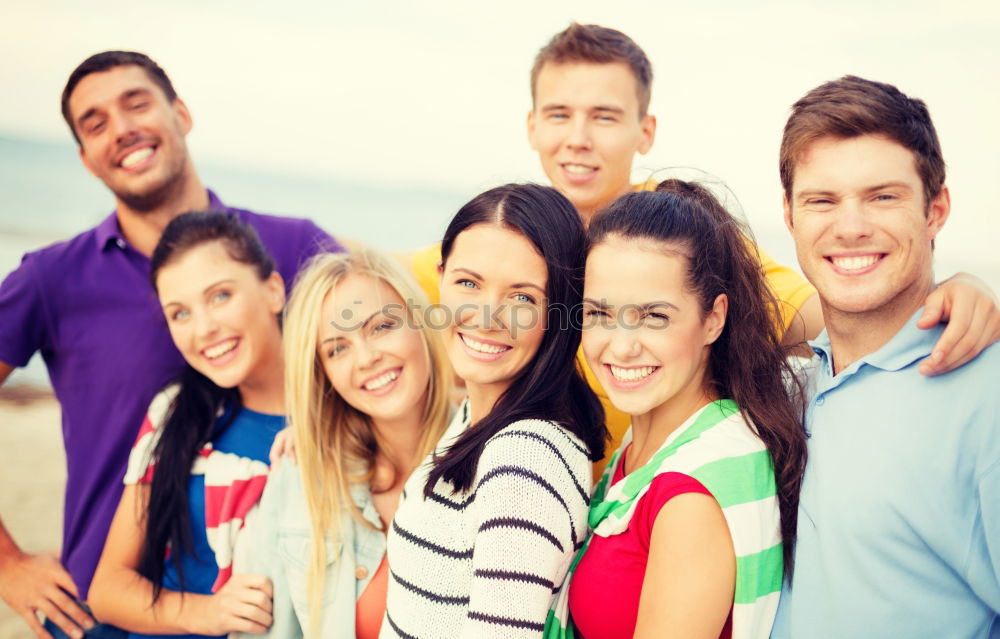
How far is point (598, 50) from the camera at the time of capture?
3.70m


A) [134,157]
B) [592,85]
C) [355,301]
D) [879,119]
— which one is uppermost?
[592,85]

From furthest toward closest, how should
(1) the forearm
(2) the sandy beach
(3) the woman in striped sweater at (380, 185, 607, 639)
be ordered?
(2) the sandy beach → (1) the forearm → (3) the woman in striped sweater at (380, 185, 607, 639)

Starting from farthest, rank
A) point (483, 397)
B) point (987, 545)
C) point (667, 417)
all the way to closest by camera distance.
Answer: point (483, 397) → point (667, 417) → point (987, 545)

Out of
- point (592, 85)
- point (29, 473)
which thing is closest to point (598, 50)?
point (592, 85)

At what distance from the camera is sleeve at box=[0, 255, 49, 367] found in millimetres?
3404

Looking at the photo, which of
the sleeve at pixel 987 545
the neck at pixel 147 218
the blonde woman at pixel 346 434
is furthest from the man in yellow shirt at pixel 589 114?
the sleeve at pixel 987 545

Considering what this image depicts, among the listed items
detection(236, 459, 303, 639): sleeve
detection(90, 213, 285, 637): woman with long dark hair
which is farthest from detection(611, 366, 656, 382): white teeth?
detection(90, 213, 285, 637): woman with long dark hair

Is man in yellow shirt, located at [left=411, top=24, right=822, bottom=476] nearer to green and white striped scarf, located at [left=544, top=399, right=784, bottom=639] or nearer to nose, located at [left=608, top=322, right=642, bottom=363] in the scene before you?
nose, located at [left=608, top=322, right=642, bottom=363]

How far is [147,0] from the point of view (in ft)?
68.8

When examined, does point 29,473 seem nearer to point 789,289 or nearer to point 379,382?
point 379,382

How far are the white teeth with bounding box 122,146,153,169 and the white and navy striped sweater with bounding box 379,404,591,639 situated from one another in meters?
2.46

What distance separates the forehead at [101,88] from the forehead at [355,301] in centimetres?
184

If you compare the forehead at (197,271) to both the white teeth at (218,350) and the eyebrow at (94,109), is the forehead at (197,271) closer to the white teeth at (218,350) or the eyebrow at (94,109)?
the white teeth at (218,350)

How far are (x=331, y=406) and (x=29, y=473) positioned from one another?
6.65 meters
